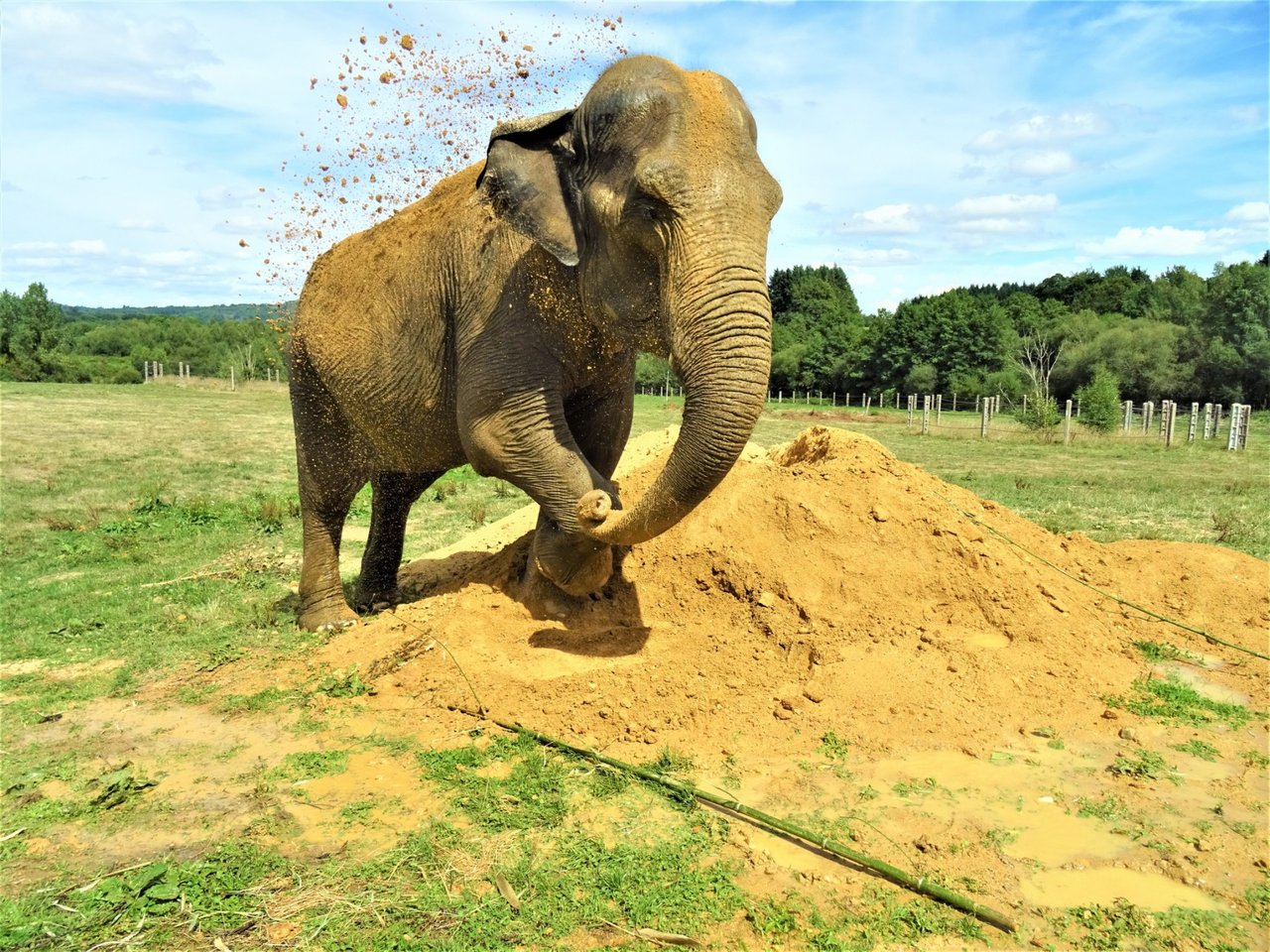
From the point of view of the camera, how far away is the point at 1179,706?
5.52 m

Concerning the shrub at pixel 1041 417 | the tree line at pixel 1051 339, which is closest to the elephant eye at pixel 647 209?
the shrub at pixel 1041 417

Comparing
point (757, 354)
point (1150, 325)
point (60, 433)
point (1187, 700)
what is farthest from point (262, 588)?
point (1150, 325)

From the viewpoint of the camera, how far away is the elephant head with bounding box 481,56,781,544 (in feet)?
15.2

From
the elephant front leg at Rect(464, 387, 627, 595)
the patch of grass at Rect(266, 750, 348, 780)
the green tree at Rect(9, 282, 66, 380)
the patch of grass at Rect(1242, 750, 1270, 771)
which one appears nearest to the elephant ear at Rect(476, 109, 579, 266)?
the elephant front leg at Rect(464, 387, 627, 595)

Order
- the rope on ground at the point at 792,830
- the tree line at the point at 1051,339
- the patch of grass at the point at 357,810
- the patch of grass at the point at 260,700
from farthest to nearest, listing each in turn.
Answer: the tree line at the point at 1051,339, the patch of grass at the point at 260,700, the patch of grass at the point at 357,810, the rope on ground at the point at 792,830

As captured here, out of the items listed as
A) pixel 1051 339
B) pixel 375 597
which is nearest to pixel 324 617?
pixel 375 597

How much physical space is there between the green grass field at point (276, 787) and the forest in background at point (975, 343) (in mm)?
29288

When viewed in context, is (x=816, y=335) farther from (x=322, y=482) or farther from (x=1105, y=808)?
(x=1105, y=808)

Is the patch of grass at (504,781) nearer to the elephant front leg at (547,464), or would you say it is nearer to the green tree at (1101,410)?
the elephant front leg at (547,464)

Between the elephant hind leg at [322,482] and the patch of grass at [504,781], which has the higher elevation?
the elephant hind leg at [322,482]

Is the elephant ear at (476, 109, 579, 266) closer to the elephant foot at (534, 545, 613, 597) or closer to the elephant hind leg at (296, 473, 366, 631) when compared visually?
the elephant foot at (534, 545, 613, 597)

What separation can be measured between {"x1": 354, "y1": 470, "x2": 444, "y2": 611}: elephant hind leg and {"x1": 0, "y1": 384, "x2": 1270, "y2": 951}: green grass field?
82 cm

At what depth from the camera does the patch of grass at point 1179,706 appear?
5367mm

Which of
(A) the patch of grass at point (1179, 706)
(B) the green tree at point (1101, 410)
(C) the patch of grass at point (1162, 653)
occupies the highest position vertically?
(B) the green tree at point (1101, 410)
